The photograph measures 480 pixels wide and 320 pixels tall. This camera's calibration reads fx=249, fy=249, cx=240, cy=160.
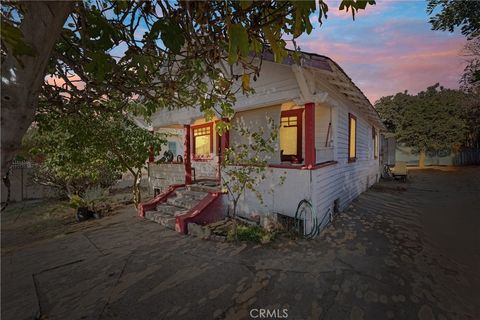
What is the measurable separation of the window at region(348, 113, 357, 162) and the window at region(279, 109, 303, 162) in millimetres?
2131

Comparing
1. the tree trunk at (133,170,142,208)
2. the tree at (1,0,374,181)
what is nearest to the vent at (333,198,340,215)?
the tree at (1,0,374,181)

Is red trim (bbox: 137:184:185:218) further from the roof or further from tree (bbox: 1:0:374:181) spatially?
the roof

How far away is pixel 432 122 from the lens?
2738 centimetres

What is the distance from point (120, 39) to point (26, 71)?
1.53 meters

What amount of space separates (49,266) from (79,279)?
116 centimetres

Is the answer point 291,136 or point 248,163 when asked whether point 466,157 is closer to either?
point 291,136

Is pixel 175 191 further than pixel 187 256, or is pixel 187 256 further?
pixel 175 191

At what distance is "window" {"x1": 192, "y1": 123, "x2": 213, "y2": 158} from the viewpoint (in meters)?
12.3

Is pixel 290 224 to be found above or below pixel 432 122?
below

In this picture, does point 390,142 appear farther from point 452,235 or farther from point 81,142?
point 81,142

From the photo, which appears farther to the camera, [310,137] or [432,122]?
[432,122]

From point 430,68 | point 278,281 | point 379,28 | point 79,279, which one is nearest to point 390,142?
point 430,68

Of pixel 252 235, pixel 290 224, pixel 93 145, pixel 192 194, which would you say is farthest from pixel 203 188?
pixel 93 145

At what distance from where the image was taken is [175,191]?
9.44m
